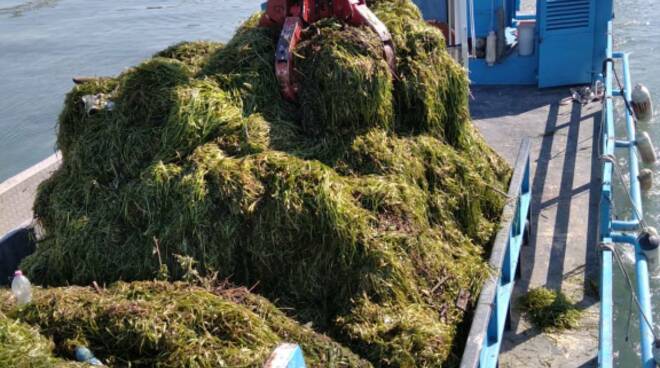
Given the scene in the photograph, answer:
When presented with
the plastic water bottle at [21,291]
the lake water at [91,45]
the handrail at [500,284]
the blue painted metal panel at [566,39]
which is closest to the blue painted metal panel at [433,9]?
the blue painted metal panel at [566,39]

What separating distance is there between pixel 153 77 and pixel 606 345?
10.6ft

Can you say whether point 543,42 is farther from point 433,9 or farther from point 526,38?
point 433,9

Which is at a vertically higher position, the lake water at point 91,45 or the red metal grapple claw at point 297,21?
the red metal grapple claw at point 297,21

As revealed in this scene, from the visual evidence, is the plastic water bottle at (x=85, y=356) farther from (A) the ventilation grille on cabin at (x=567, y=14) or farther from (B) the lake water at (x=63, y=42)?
(B) the lake water at (x=63, y=42)

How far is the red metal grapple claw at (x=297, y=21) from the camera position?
15.3 feet

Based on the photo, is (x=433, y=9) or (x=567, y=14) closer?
(x=567, y=14)

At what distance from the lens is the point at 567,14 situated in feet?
30.4

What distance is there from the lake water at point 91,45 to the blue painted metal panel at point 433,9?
3113mm

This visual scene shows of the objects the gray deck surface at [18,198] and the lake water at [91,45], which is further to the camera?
the lake water at [91,45]

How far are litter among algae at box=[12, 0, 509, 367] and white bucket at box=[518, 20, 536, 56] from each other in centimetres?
490

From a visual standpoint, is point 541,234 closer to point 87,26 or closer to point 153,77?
point 153,77

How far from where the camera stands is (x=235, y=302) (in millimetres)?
3490

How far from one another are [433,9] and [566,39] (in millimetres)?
1827

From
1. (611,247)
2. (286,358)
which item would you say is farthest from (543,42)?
(286,358)
